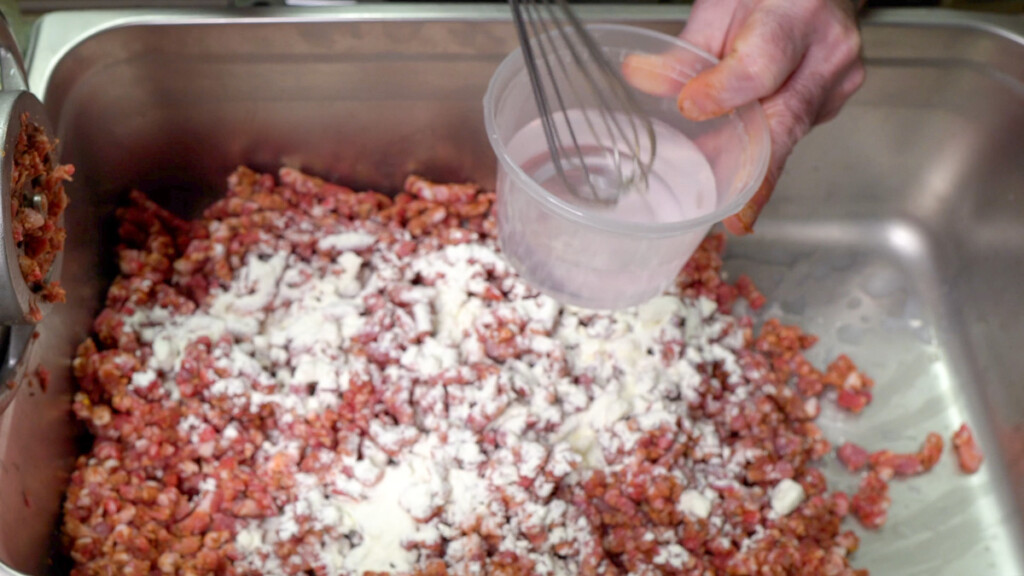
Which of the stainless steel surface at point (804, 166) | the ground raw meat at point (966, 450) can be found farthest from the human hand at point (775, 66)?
the ground raw meat at point (966, 450)

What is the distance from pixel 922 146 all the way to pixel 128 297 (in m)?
1.19

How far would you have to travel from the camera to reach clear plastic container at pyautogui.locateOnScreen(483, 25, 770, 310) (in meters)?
0.91

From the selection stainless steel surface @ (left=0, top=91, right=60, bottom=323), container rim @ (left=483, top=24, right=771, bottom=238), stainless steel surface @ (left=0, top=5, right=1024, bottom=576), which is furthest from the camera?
stainless steel surface @ (left=0, top=5, right=1024, bottom=576)

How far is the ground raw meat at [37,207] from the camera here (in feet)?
2.56

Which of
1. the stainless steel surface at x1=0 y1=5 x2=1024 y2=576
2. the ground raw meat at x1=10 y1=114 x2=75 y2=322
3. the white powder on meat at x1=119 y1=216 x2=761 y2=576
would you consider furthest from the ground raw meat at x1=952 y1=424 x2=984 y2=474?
the ground raw meat at x1=10 y1=114 x2=75 y2=322

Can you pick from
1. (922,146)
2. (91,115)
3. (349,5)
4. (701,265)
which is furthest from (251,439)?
(922,146)

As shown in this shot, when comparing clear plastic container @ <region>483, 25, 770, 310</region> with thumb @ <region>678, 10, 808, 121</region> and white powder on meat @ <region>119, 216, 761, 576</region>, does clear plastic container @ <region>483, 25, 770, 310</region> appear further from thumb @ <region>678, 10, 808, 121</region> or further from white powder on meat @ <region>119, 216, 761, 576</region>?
white powder on meat @ <region>119, 216, 761, 576</region>

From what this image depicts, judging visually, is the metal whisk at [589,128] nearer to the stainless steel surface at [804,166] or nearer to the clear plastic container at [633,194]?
the clear plastic container at [633,194]

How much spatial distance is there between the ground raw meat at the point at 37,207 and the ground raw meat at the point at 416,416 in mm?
236

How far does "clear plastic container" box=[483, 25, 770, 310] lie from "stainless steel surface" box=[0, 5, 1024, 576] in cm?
17

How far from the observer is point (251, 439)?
1.05 metres

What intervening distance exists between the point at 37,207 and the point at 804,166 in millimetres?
1066

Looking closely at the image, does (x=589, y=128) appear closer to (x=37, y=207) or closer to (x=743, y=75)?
(x=743, y=75)

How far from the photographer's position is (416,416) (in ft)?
3.58
